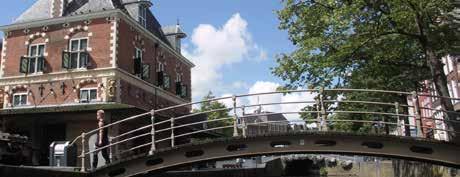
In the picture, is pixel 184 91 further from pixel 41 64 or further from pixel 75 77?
pixel 41 64

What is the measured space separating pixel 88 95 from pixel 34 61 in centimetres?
466

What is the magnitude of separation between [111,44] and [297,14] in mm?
13349

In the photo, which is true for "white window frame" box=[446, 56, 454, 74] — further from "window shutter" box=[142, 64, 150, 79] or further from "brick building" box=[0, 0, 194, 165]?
"brick building" box=[0, 0, 194, 165]

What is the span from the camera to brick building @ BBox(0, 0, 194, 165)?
1096 inches

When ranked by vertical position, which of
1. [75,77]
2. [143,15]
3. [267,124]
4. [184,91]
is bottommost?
[267,124]

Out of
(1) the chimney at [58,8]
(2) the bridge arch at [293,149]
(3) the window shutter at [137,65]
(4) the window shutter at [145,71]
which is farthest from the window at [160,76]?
(2) the bridge arch at [293,149]

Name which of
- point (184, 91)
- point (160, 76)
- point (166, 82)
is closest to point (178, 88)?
point (184, 91)

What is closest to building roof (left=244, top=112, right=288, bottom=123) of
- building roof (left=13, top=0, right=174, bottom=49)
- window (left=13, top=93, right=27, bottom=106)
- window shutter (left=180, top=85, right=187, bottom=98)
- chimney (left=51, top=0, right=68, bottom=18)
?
window shutter (left=180, top=85, right=187, bottom=98)

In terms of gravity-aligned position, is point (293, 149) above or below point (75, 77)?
below

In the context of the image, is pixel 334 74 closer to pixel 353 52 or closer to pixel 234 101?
pixel 353 52

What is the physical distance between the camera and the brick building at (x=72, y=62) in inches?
1096

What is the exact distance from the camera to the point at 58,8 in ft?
101

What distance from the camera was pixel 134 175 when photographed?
1359 centimetres

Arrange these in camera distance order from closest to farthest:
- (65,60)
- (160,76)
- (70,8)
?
1. (65,60)
2. (70,8)
3. (160,76)
